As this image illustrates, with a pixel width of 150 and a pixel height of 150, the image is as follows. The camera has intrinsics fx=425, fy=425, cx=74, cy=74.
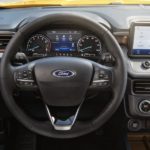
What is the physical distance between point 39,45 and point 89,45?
0.23 metres

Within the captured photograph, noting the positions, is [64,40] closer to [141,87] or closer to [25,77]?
[25,77]

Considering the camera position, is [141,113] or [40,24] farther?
[141,113]

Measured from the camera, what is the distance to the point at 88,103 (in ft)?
6.73

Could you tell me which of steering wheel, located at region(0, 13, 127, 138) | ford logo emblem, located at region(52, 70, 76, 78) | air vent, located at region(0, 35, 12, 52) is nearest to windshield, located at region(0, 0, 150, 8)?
air vent, located at region(0, 35, 12, 52)

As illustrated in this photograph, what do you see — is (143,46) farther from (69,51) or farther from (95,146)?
(95,146)

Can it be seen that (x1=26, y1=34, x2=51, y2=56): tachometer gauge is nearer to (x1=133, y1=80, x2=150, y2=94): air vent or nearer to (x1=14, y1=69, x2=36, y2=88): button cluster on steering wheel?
(x1=14, y1=69, x2=36, y2=88): button cluster on steering wheel

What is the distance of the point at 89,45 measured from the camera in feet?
6.27

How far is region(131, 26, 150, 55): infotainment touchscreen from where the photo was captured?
1.95 meters

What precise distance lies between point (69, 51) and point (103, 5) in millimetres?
543

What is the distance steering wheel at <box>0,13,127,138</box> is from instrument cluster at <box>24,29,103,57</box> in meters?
0.09

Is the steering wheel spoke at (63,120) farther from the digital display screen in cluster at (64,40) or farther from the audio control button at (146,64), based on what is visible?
the audio control button at (146,64)

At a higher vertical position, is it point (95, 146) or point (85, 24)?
point (85, 24)

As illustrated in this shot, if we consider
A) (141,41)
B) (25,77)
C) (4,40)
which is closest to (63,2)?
(4,40)

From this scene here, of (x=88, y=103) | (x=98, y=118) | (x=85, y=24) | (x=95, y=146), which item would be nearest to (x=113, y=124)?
(x=95, y=146)
